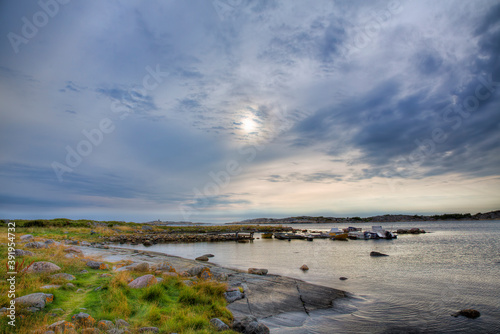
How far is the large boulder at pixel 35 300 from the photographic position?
7426mm

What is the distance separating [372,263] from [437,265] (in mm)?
5414

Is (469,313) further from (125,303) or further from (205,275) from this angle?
(125,303)

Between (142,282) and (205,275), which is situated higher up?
(142,282)

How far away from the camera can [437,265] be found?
23.0m

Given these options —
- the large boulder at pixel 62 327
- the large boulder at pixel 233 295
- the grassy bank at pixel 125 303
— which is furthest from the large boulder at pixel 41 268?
the large boulder at pixel 233 295

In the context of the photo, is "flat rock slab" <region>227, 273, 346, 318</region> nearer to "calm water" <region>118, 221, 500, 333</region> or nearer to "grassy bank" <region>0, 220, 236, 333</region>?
"calm water" <region>118, 221, 500, 333</region>

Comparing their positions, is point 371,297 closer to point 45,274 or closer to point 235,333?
point 235,333

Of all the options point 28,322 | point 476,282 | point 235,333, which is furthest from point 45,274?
point 476,282

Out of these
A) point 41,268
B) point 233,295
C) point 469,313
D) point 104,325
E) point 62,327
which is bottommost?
point 469,313

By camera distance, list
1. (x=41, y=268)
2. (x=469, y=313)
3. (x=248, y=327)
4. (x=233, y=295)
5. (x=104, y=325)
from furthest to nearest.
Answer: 1. (x=233, y=295)
2. (x=41, y=268)
3. (x=469, y=313)
4. (x=248, y=327)
5. (x=104, y=325)

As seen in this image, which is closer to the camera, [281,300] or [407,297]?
[281,300]

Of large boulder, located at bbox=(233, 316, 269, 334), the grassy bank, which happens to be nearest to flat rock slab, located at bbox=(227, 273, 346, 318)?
the grassy bank


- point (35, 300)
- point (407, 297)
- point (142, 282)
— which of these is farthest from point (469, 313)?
point (35, 300)

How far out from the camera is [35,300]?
773 cm
